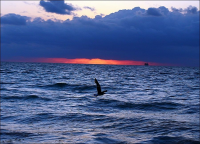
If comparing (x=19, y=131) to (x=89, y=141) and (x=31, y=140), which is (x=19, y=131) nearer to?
(x=31, y=140)

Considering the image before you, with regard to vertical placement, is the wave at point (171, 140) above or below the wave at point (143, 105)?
above

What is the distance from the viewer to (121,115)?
15047 mm

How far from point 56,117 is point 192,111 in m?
8.96

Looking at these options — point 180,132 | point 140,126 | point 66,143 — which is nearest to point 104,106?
point 140,126

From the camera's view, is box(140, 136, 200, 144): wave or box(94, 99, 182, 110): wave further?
box(94, 99, 182, 110): wave

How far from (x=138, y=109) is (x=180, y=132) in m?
6.10

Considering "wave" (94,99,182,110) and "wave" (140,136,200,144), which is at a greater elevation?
"wave" (140,136,200,144)

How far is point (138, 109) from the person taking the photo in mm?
17391

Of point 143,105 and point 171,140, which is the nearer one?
point 171,140

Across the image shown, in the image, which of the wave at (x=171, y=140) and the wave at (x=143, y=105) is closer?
the wave at (x=171, y=140)

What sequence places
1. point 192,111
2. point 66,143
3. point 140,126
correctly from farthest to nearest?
point 192,111, point 140,126, point 66,143

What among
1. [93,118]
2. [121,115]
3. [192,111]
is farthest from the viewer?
[192,111]

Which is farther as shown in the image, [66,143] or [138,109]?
[138,109]

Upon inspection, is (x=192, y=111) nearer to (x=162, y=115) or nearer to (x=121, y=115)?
(x=162, y=115)
